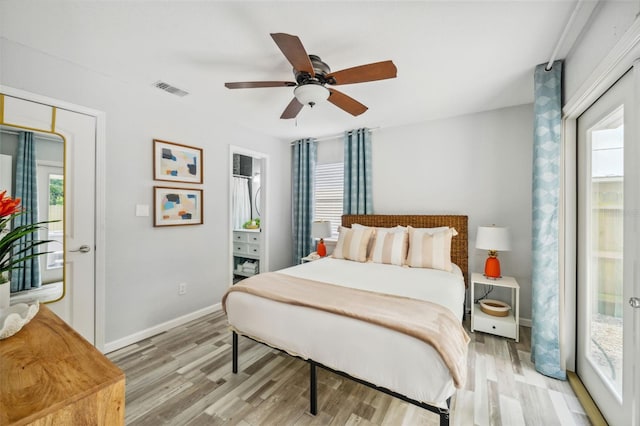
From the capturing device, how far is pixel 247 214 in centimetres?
562

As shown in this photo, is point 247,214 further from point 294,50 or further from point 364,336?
point 364,336

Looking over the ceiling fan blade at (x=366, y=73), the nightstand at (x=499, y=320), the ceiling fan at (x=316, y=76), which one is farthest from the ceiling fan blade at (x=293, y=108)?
the nightstand at (x=499, y=320)

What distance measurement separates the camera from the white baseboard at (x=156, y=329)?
2.50 m

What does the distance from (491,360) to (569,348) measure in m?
0.58

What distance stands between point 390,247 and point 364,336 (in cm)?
162

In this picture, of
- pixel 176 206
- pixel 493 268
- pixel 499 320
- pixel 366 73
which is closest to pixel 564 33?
pixel 366 73

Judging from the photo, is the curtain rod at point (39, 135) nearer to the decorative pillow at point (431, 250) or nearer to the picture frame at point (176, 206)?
the picture frame at point (176, 206)

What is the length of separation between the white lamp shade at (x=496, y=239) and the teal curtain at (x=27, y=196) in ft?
13.1

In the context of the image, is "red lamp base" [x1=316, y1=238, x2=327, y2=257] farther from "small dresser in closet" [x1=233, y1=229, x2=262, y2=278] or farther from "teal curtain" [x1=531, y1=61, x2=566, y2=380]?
"teal curtain" [x1=531, y1=61, x2=566, y2=380]

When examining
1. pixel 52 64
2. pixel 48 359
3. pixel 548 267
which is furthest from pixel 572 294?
pixel 52 64

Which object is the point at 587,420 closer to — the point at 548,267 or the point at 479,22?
the point at 548,267

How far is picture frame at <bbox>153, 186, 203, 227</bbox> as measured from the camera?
2.84 m

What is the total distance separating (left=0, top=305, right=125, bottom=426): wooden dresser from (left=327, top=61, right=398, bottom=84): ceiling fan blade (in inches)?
76.5

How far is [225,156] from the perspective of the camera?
11.6 ft
